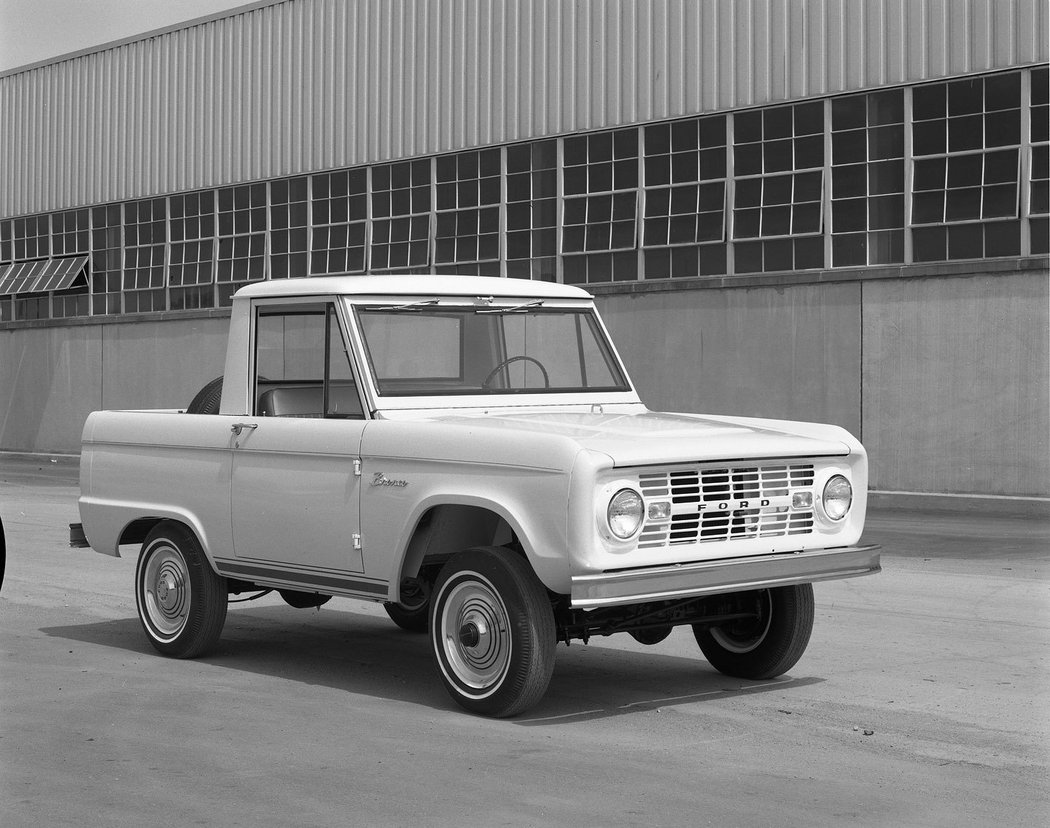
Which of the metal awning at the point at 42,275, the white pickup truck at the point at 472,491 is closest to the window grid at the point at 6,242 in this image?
the metal awning at the point at 42,275

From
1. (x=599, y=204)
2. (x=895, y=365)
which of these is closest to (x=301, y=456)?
(x=895, y=365)

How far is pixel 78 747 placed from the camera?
6453 mm

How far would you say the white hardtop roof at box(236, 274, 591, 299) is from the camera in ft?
27.1

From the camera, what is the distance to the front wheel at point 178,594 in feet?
28.4

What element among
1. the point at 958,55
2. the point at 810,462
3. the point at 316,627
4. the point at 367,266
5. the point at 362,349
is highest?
the point at 958,55

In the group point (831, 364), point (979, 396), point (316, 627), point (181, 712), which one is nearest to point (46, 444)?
point (831, 364)

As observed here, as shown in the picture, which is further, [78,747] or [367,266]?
[367,266]

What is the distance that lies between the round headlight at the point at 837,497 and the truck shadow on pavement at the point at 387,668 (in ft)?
3.22

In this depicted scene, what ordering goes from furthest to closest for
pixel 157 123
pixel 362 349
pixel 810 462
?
pixel 157 123, pixel 362 349, pixel 810 462

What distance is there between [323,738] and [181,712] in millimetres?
920

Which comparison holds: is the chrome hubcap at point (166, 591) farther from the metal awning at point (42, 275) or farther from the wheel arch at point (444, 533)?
the metal awning at point (42, 275)

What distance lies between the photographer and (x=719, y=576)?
23.0 feet

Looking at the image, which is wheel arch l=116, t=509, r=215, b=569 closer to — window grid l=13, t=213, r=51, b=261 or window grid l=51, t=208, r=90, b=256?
window grid l=51, t=208, r=90, b=256

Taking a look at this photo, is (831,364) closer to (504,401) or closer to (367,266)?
(367,266)
